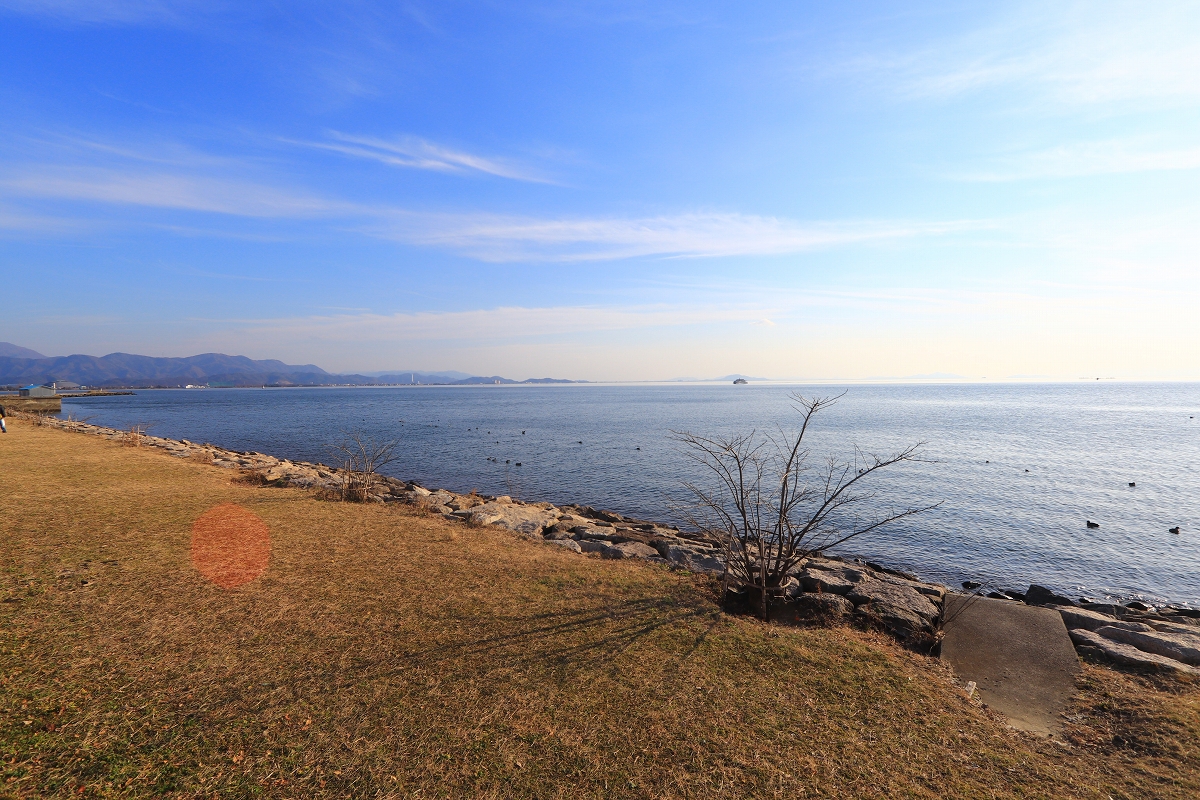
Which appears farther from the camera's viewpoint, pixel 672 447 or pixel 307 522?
pixel 672 447

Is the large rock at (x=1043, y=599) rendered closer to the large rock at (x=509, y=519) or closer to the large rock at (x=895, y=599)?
the large rock at (x=895, y=599)

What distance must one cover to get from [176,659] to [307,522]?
21.5 ft

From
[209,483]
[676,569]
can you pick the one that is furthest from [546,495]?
[676,569]

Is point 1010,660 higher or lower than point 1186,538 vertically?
higher

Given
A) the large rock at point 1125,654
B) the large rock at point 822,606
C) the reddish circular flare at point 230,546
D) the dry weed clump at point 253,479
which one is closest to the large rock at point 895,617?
the large rock at point 822,606

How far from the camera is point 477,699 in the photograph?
5641mm

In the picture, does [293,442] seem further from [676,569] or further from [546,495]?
[676,569]

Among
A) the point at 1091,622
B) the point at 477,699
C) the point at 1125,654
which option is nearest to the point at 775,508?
the point at 1125,654

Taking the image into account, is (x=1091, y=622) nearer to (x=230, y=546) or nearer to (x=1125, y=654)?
(x=1125, y=654)

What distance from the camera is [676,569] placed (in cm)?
1124

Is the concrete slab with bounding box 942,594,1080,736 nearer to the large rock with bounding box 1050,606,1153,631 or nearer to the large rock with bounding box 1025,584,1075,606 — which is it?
the large rock with bounding box 1050,606,1153,631

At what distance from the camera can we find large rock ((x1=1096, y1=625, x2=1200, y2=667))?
8.14 m

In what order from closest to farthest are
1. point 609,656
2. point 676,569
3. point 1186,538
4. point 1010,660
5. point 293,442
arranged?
1. point 609,656
2. point 1010,660
3. point 676,569
4. point 1186,538
5. point 293,442

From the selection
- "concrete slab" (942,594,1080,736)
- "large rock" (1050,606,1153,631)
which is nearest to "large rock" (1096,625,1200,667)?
"large rock" (1050,606,1153,631)
